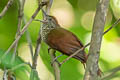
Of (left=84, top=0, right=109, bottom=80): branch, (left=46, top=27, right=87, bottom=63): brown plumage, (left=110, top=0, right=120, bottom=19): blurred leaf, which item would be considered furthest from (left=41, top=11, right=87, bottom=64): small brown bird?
(left=84, top=0, right=109, bottom=80): branch

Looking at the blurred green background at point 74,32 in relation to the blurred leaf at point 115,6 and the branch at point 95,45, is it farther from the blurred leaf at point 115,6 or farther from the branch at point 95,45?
the branch at point 95,45

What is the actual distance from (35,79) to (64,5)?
173cm

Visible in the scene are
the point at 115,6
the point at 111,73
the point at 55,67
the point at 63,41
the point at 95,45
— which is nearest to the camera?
the point at 111,73

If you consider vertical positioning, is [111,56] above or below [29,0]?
below

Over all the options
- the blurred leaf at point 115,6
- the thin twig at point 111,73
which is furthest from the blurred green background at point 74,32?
the thin twig at point 111,73

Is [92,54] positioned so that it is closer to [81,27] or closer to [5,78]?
[5,78]

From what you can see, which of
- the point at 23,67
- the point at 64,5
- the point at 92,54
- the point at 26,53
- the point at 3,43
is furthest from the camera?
the point at 64,5

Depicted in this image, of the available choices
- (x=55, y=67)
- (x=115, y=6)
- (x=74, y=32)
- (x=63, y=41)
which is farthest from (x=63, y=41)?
(x=115, y=6)

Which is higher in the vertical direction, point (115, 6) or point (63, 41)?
point (115, 6)

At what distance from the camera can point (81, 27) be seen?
2.45 m

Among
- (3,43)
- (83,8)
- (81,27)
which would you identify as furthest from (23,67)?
(83,8)

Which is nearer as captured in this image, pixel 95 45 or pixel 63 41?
pixel 95 45

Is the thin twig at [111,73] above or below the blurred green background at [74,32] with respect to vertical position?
above

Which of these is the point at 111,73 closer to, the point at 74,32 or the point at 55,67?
the point at 55,67
